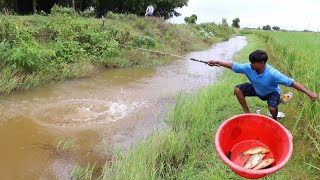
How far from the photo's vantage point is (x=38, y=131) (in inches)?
172

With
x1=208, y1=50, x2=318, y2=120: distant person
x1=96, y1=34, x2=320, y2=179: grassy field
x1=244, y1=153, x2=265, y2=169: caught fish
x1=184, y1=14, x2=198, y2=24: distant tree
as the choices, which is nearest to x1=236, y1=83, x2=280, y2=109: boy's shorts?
x1=208, y1=50, x2=318, y2=120: distant person

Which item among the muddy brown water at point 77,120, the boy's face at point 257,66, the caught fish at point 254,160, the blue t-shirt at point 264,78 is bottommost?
the muddy brown water at point 77,120

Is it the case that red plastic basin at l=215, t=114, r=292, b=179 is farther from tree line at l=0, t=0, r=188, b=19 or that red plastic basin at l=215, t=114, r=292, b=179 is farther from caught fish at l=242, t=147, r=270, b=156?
tree line at l=0, t=0, r=188, b=19

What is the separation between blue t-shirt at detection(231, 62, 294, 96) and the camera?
11.6 ft

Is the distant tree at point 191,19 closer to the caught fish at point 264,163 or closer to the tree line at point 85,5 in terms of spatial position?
the tree line at point 85,5

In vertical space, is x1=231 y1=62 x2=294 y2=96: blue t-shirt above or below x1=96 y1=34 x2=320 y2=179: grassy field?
above

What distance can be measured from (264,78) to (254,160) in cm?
123

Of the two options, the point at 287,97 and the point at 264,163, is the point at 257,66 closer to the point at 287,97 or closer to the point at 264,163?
the point at 287,97

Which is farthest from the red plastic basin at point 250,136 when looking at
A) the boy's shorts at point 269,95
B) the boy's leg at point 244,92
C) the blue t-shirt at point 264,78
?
the boy's leg at point 244,92

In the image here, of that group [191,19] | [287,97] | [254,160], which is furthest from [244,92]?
[191,19]

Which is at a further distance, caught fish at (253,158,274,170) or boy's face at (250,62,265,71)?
boy's face at (250,62,265,71)

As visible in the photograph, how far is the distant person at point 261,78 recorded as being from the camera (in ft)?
11.2

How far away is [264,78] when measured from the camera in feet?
12.0

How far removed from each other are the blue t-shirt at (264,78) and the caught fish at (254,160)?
3.22 feet
